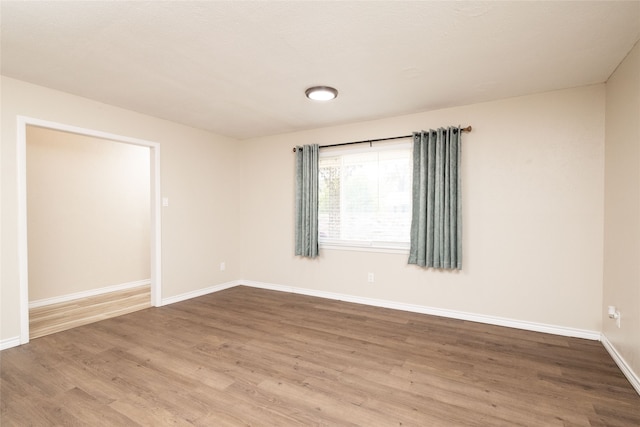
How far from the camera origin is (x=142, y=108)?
3.68m

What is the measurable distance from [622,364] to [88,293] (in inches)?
242

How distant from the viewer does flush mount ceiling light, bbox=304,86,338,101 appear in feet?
9.99

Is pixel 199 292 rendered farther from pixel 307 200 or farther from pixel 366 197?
pixel 366 197

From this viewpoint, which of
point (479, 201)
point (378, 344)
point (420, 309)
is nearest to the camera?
point (378, 344)

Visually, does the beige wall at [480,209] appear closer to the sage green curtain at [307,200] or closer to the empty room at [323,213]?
the empty room at [323,213]

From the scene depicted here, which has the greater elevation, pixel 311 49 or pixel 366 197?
pixel 311 49

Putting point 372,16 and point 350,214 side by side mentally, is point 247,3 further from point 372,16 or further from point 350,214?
point 350,214

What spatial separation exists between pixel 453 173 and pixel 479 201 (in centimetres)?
42

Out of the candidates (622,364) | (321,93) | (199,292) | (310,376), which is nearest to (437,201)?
(321,93)

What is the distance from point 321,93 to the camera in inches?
122

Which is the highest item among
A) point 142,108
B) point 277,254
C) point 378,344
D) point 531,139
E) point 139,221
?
point 142,108

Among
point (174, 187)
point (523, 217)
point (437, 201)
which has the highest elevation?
point (174, 187)

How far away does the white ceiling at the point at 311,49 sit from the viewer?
1892 millimetres

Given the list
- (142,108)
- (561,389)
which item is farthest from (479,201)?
(142,108)
